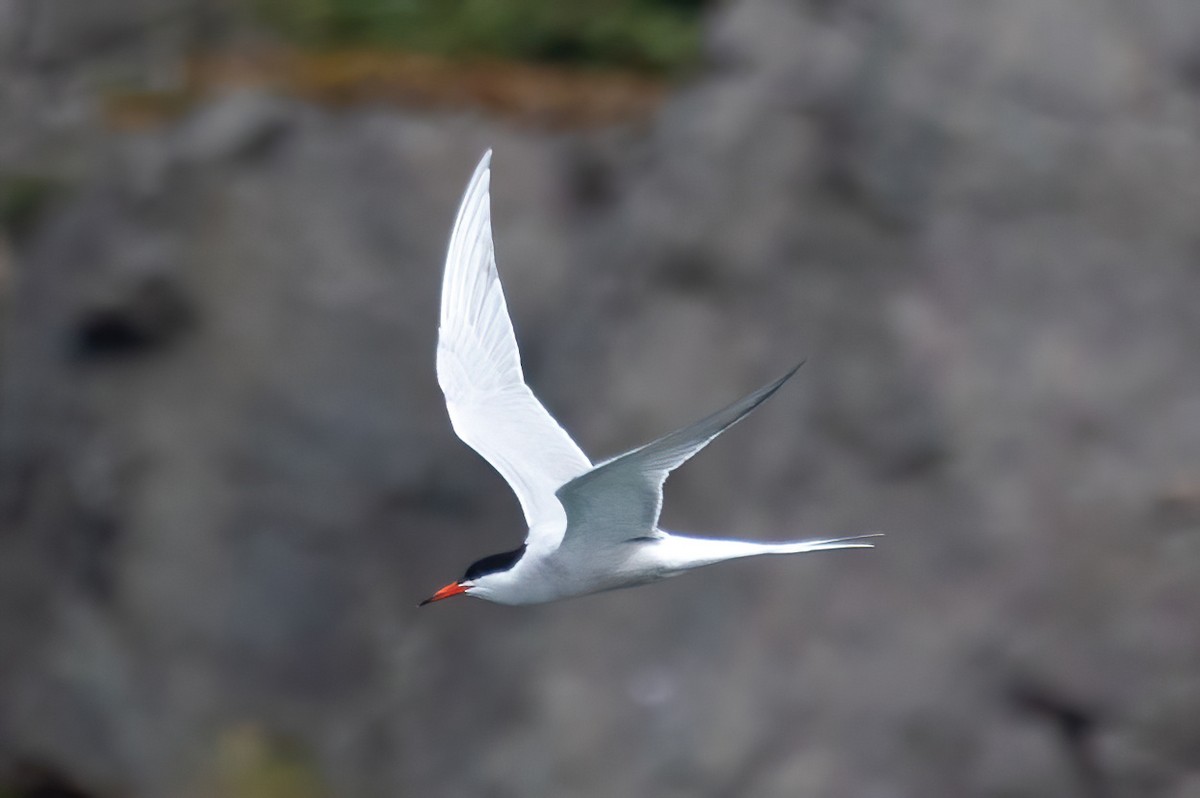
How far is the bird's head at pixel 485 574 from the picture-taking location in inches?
216

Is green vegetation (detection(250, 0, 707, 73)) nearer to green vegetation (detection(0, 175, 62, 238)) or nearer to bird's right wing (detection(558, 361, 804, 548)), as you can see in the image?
green vegetation (detection(0, 175, 62, 238))

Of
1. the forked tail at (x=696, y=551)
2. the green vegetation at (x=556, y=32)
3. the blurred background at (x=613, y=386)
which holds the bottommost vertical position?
the blurred background at (x=613, y=386)

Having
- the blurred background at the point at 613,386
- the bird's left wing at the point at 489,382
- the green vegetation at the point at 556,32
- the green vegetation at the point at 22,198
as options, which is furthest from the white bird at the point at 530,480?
the green vegetation at the point at 22,198

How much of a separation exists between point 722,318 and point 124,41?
5504 mm

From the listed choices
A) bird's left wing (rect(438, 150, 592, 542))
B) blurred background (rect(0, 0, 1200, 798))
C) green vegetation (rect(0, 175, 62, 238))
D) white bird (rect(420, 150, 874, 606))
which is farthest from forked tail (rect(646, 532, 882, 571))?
green vegetation (rect(0, 175, 62, 238))

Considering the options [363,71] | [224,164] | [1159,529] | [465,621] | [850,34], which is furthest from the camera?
[363,71]

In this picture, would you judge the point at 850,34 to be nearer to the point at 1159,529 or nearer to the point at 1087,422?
the point at 1087,422

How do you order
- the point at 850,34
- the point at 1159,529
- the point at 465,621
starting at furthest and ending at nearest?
1. the point at 465,621
2. the point at 850,34
3. the point at 1159,529

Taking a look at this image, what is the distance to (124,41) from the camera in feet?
40.3

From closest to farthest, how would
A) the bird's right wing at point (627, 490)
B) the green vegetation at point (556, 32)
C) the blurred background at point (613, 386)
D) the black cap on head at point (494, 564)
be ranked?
1. the bird's right wing at point (627, 490)
2. the black cap on head at point (494, 564)
3. the blurred background at point (613, 386)
4. the green vegetation at point (556, 32)

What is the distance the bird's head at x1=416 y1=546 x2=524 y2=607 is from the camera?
18.0ft

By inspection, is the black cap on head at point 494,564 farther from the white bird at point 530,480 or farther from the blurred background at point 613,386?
the blurred background at point 613,386

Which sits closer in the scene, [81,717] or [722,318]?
[722,318]

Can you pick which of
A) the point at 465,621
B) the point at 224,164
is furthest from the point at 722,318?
the point at 224,164
